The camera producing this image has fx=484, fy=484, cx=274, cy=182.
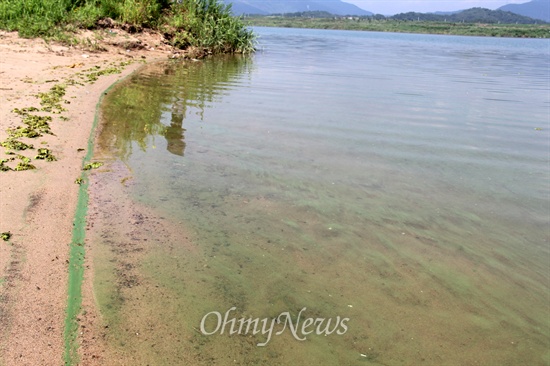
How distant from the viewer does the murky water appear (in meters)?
3.21

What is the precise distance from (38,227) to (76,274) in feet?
2.90

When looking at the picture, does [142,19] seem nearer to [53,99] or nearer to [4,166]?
[53,99]

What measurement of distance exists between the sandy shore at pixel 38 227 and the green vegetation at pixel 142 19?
829 centimetres

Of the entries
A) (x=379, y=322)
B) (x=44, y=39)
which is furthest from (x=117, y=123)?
(x=44, y=39)

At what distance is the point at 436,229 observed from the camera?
492cm

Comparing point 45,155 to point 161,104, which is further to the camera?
point 161,104

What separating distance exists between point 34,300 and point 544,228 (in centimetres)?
480

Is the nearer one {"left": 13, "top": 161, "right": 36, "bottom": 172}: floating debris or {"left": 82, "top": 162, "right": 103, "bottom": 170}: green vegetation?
{"left": 13, "top": 161, "right": 36, "bottom": 172}: floating debris

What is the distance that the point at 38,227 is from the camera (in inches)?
166

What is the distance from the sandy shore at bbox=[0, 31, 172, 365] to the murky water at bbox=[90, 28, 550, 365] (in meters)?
0.31

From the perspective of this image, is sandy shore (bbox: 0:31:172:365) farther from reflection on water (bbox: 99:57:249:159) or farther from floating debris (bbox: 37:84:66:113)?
reflection on water (bbox: 99:57:249:159)

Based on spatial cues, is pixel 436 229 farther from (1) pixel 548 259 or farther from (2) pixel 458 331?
(2) pixel 458 331

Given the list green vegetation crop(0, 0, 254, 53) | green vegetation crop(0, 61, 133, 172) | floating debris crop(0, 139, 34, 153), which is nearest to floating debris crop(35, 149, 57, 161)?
green vegetation crop(0, 61, 133, 172)

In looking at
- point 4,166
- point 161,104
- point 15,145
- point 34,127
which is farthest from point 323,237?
point 161,104
